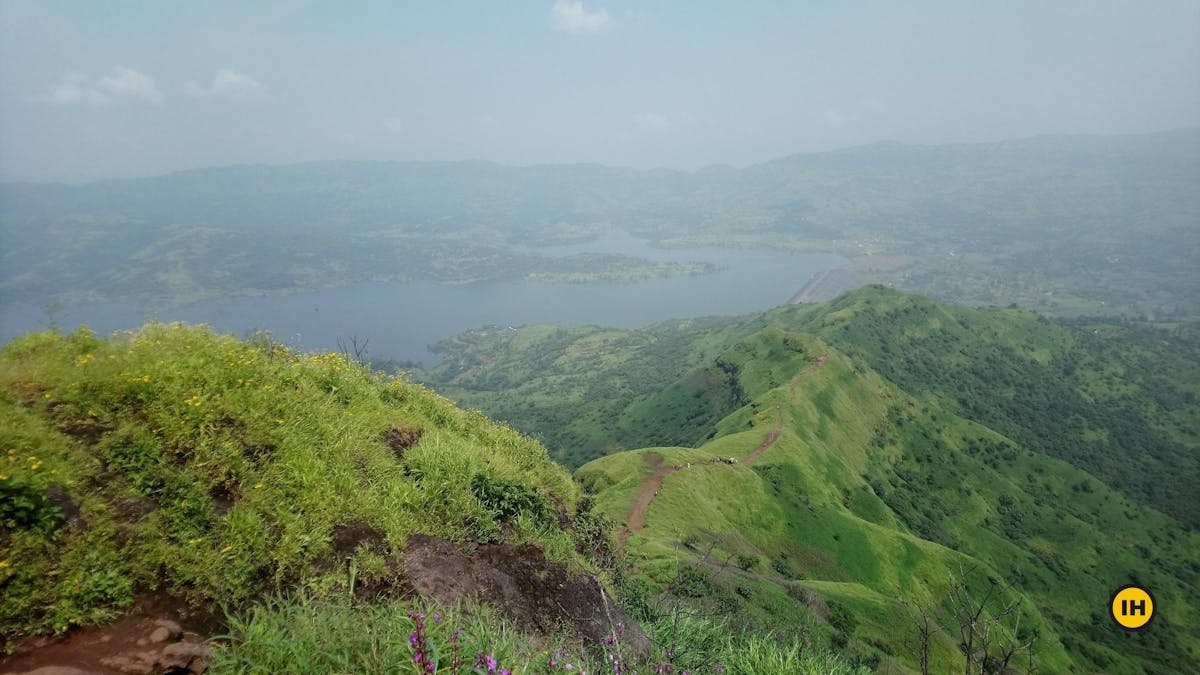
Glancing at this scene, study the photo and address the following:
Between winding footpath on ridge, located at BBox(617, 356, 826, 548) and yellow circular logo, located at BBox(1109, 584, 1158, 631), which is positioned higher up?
yellow circular logo, located at BBox(1109, 584, 1158, 631)

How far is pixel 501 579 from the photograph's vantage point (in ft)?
28.8

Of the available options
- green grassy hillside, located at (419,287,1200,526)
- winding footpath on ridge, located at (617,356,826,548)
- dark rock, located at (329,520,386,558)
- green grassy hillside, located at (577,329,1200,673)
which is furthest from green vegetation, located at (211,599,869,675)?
green grassy hillside, located at (419,287,1200,526)

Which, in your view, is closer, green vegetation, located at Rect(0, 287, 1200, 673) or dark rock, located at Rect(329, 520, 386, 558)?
green vegetation, located at Rect(0, 287, 1200, 673)

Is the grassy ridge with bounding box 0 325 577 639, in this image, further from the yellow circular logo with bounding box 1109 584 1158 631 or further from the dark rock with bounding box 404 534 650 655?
the yellow circular logo with bounding box 1109 584 1158 631

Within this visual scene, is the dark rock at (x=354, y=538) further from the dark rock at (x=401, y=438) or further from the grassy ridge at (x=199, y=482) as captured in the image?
the dark rock at (x=401, y=438)

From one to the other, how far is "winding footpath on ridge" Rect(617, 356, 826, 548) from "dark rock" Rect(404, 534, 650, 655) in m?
24.6

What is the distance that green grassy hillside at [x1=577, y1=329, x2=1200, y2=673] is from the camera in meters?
43.3

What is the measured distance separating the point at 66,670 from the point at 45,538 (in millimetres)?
1584

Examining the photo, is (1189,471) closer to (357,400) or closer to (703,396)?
(703,396)

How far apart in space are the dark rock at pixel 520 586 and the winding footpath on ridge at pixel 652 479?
24.6m

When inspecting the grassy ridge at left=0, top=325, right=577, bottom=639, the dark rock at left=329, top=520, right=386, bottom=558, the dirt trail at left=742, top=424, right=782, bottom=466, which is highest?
the grassy ridge at left=0, top=325, right=577, bottom=639

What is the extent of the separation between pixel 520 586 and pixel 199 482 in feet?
15.5

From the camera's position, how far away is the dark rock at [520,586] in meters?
7.92

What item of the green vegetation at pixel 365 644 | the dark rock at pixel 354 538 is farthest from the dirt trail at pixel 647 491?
the green vegetation at pixel 365 644
